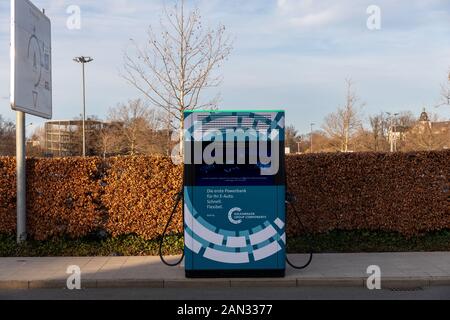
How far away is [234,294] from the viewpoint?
25.5 ft

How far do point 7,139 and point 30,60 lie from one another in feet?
153

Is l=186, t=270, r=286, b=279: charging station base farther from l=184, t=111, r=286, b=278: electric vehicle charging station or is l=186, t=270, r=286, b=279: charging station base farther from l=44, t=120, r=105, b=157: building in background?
l=44, t=120, r=105, b=157: building in background

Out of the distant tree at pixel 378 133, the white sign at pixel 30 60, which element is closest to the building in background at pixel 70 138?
the distant tree at pixel 378 133

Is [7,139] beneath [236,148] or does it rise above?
above

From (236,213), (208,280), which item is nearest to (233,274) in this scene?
(208,280)

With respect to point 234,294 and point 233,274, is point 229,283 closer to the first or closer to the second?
point 233,274

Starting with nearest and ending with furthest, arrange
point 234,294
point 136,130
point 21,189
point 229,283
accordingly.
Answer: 1. point 234,294
2. point 229,283
3. point 21,189
4. point 136,130

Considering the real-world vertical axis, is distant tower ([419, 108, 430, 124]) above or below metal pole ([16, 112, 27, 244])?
above

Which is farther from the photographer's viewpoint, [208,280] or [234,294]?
[208,280]

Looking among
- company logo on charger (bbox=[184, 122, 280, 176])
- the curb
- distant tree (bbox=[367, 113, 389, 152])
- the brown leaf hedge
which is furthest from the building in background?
company logo on charger (bbox=[184, 122, 280, 176])

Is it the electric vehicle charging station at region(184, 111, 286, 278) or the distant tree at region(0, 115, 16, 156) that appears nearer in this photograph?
the electric vehicle charging station at region(184, 111, 286, 278)

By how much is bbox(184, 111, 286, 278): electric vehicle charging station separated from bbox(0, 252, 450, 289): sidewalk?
0.87 ft

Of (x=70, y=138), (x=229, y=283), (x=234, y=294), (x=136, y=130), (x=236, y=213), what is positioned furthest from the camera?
(x=70, y=138)

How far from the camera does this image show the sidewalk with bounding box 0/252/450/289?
830 centimetres
